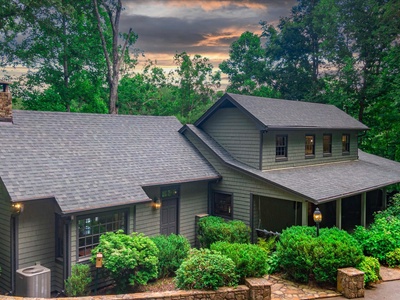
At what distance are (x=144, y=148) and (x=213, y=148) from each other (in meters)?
2.99

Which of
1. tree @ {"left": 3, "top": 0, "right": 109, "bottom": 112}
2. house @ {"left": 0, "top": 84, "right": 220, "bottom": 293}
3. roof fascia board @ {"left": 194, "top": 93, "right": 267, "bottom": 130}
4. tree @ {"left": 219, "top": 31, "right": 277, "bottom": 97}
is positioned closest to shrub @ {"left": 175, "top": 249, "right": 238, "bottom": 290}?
house @ {"left": 0, "top": 84, "right": 220, "bottom": 293}

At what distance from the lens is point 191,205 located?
14.4 m

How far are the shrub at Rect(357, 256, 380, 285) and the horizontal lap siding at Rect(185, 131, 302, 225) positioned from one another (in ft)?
11.0

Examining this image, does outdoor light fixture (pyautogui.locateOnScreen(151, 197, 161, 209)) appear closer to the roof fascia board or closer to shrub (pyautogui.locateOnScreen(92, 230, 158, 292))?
shrub (pyautogui.locateOnScreen(92, 230, 158, 292))

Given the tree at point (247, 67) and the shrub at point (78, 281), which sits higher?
the tree at point (247, 67)

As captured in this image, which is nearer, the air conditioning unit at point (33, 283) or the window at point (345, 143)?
the air conditioning unit at point (33, 283)

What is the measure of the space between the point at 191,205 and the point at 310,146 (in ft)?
21.7

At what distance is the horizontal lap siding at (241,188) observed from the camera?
→ 13.4m

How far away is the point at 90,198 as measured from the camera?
34.0 ft

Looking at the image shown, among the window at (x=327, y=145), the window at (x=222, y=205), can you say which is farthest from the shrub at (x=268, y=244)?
the window at (x=327, y=145)

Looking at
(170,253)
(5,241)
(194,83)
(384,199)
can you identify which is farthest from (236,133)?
(194,83)

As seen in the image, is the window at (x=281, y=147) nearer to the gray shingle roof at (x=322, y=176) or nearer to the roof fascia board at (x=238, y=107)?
the gray shingle roof at (x=322, y=176)

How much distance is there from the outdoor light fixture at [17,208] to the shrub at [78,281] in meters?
2.02

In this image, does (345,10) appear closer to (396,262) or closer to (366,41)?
(366,41)
